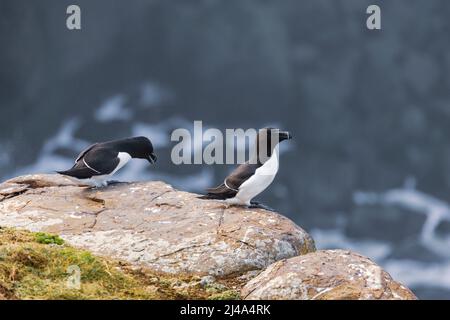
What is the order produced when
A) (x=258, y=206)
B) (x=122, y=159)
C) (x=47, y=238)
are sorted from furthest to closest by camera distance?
(x=122, y=159) → (x=258, y=206) → (x=47, y=238)

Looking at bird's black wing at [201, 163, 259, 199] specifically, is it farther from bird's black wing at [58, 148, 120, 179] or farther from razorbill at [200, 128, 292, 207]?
bird's black wing at [58, 148, 120, 179]

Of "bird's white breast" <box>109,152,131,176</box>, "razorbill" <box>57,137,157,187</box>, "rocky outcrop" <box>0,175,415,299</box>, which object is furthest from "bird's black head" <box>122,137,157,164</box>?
"rocky outcrop" <box>0,175,415,299</box>

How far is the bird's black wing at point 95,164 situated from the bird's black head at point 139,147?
1.32ft

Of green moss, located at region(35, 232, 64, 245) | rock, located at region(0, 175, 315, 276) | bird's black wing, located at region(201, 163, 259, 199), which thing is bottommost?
rock, located at region(0, 175, 315, 276)

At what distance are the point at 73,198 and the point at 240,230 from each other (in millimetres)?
3801

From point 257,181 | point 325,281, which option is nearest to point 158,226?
point 257,181

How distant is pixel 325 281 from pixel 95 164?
6618 millimetres

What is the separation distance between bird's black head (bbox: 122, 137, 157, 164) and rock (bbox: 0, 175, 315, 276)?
949mm

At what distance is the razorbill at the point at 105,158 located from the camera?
15.9 meters

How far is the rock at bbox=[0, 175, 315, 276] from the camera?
1227cm

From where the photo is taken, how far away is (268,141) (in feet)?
48.6

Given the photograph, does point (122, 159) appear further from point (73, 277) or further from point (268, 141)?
point (73, 277)
